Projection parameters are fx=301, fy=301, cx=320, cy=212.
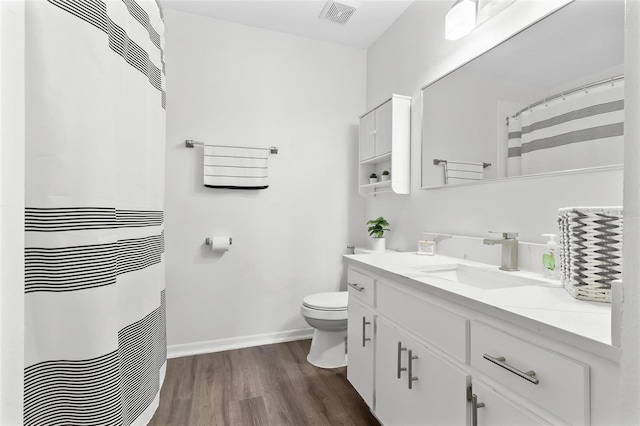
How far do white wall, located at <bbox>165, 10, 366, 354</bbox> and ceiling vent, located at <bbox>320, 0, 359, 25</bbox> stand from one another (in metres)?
0.35

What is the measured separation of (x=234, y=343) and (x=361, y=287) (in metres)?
1.41

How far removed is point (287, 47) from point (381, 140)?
47.4 inches

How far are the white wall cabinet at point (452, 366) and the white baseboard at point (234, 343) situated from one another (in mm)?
1027

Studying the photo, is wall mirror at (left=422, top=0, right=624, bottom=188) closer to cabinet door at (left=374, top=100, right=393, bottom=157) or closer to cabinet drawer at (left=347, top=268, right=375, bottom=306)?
cabinet door at (left=374, top=100, right=393, bottom=157)

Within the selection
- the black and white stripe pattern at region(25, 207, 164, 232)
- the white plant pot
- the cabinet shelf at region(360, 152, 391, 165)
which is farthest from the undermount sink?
the black and white stripe pattern at region(25, 207, 164, 232)

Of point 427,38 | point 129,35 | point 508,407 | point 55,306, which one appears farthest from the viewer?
point 427,38

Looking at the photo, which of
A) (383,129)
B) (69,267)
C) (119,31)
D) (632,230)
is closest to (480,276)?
(632,230)

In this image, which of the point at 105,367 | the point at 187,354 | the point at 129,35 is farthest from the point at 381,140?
the point at 187,354

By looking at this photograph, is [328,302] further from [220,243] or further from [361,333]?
[220,243]

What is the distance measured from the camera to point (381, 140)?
2236 millimetres

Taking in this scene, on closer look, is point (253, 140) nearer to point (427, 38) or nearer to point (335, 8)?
point (335, 8)

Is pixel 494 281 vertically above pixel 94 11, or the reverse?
pixel 94 11

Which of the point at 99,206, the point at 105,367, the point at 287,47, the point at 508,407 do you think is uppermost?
the point at 287,47

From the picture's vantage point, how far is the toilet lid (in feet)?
6.58
